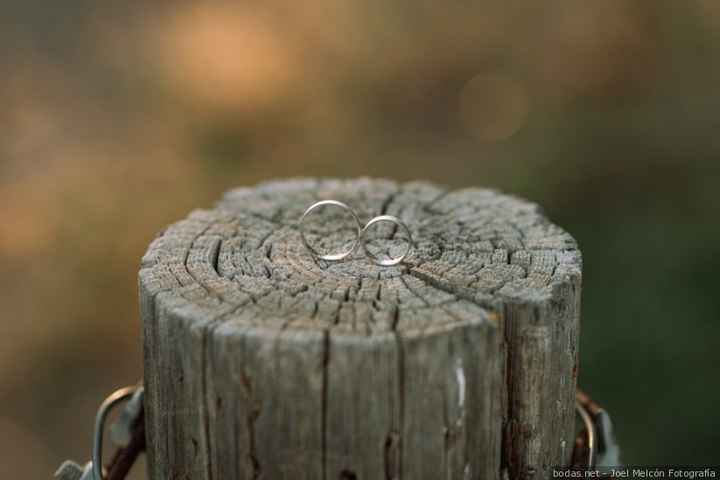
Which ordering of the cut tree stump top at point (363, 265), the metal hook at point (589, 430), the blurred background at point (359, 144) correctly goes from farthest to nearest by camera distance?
the blurred background at point (359, 144) < the metal hook at point (589, 430) < the cut tree stump top at point (363, 265)

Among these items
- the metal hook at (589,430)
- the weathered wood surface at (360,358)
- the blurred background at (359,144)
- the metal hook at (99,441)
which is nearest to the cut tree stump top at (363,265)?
the weathered wood surface at (360,358)

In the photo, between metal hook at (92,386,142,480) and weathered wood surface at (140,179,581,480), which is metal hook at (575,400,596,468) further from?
metal hook at (92,386,142,480)

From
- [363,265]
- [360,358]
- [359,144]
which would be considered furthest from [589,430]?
[359,144]

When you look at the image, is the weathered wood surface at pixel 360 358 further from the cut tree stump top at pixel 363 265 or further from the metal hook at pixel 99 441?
the metal hook at pixel 99 441

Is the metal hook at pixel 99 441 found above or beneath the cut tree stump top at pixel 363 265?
beneath

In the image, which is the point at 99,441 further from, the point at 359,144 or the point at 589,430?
the point at 359,144
